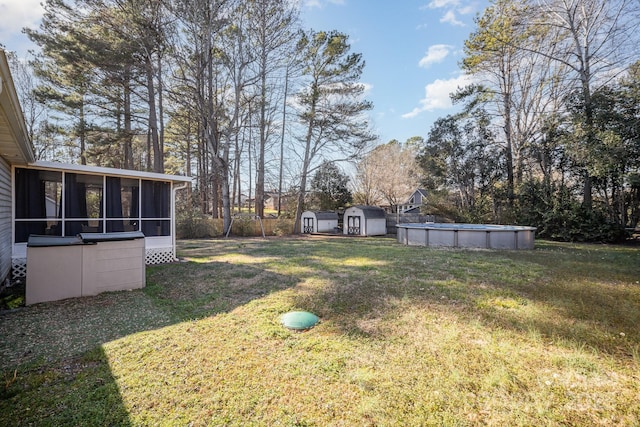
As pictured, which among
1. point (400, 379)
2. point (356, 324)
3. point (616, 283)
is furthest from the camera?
point (616, 283)

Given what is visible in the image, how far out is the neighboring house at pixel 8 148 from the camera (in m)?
2.50

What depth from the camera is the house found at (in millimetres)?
5113

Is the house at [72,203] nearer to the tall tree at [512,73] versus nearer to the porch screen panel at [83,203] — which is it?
the porch screen panel at [83,203]

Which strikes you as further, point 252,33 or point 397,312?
point 252,33

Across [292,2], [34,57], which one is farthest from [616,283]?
[34,57]

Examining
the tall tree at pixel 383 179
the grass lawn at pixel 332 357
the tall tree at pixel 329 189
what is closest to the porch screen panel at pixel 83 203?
the grass lawn at pixel 332 357

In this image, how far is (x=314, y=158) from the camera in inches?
717

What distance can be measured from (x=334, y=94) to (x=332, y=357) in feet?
53.9

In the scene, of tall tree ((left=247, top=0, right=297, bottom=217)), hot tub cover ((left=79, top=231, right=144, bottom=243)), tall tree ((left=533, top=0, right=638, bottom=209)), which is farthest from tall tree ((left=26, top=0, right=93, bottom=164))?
tall tree ((left=533, top=0, right=638, bottom=209))

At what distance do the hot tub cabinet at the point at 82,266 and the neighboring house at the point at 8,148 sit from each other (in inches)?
48.1

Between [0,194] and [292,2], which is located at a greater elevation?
[292,2]

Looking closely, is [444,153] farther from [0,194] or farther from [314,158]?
[0,194]

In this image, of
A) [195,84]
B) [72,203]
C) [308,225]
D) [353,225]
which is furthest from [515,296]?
[195,84]

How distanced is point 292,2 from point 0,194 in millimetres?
14958
